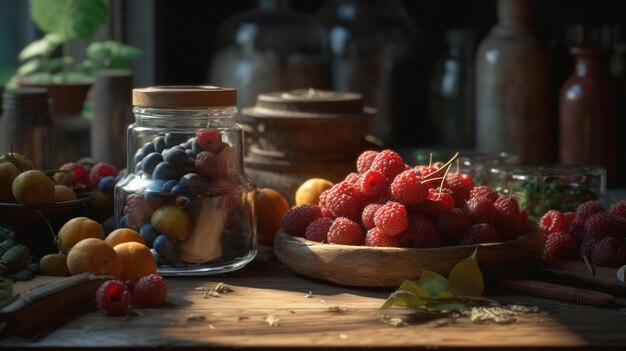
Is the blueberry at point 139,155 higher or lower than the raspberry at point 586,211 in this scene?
higher

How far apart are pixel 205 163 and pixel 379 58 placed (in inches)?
53.6

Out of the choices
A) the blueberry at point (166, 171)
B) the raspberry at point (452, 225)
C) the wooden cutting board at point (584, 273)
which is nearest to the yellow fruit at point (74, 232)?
the blueberry at point (166, 171)

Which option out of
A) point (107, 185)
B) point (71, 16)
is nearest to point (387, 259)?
point (107, 185)

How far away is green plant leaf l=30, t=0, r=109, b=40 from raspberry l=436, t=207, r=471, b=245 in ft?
5.05

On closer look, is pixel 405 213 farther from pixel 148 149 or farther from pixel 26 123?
pixel 26 123

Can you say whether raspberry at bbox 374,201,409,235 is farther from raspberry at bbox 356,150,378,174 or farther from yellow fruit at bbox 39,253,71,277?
yellow fruit at bbox 39,253,71,277

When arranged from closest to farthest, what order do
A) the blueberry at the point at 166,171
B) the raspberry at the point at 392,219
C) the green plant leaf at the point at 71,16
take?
the raspberry at the point at 392,219
the blueberry at the point at 166,171
the green plant leaf at the point at 71,16

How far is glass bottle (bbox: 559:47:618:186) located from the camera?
2.49 metres

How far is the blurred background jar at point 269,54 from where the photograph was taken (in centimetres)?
283

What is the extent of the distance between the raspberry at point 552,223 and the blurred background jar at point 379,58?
3.77 feet

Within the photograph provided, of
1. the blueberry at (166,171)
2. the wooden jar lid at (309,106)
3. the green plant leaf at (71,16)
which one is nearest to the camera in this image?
the blueberry at (166,171)

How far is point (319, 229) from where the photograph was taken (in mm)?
1571

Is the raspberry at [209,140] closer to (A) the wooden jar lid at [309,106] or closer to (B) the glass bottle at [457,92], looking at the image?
(A) the wooden jar lid at [309,106]

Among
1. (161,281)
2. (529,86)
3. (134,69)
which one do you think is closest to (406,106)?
(529,86)
